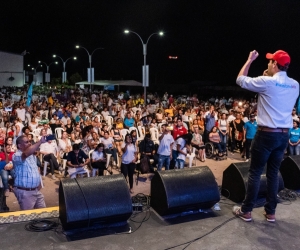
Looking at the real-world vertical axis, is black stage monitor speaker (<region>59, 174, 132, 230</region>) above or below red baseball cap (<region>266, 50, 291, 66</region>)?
below

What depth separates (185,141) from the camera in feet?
32.0

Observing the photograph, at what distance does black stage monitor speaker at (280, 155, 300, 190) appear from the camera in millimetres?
4883

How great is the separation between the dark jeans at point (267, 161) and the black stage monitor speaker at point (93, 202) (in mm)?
1275

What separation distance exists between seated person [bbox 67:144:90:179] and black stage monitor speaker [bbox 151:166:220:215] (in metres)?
4.63

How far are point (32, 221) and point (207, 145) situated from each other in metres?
9.22

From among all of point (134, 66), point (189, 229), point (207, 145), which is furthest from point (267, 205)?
point (134, 66)

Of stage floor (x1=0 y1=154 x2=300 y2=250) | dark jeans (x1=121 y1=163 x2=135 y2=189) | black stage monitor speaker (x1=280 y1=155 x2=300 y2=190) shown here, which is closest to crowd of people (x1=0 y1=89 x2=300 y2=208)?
dark jeans (x1=121 y1=163 x2=135 y2=189)

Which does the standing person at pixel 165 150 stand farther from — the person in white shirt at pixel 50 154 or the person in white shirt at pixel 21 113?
the person in white shirt at pixel 21 113

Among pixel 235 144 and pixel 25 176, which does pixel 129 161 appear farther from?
pixel 235 144

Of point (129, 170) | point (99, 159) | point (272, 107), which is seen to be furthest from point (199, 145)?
point (272, 107)

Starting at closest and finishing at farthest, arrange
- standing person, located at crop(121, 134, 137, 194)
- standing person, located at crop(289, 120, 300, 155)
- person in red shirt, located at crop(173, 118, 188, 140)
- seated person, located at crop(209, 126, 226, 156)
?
standing person, located at crop(121, 134, 137, 194) < standing person, located at crop(289, 120, 300, 155) < person in red shirt, located at crop(173, 118, 188, 140) < seated person, located at crop(209, 126, 226, 156)

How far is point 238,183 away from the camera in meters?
4.40

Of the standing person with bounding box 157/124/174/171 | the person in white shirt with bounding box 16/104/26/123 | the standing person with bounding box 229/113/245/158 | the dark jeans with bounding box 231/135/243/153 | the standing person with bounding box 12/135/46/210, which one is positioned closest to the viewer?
the standing person with bounding box 12/135/46/210

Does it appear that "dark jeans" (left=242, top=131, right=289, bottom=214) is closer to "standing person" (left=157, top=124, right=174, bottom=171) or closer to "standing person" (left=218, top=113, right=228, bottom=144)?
"standing person" (left=157, top=124, right=174, bottom=171)
